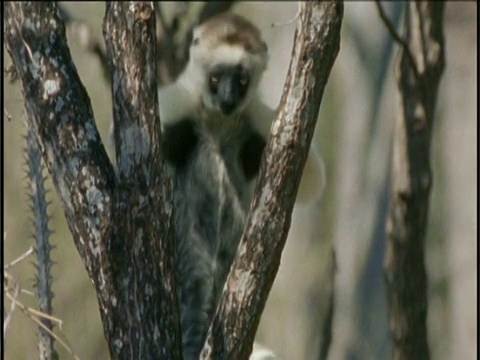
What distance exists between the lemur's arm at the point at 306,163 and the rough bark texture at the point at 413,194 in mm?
629

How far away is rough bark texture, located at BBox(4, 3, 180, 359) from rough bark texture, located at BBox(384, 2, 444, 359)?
2084 millimetres

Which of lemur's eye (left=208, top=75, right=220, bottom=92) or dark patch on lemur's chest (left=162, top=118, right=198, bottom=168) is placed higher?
lemur's eye (left=208, top=75, right=220, bottom=92)

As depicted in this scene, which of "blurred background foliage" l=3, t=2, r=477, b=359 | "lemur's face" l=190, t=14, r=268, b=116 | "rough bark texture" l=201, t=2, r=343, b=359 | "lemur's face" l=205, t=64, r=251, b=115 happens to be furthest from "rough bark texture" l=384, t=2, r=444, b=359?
"rough bark texture" l=201, t=2, r=343, b=359

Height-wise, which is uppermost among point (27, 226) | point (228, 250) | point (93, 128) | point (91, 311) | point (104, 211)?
point (93, 128)

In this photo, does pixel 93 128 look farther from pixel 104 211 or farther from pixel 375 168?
pixel 375 168

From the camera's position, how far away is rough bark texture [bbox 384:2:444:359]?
15.6ft

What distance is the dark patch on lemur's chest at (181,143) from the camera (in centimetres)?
411

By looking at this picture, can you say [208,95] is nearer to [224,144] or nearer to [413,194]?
[224,144]

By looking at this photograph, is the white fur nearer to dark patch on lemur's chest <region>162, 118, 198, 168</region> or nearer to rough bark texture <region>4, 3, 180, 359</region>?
dark patch on lemur's chest <region>162, 118, 198, 168</region>

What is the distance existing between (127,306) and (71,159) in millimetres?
456

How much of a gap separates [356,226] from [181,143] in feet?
5.13

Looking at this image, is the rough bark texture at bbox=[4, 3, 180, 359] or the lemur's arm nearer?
the rough bark texture at bbox=[4, 3, 180, 359]

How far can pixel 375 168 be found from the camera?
17.7 ft

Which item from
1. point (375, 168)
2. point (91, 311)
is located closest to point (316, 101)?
point (375, 168)
